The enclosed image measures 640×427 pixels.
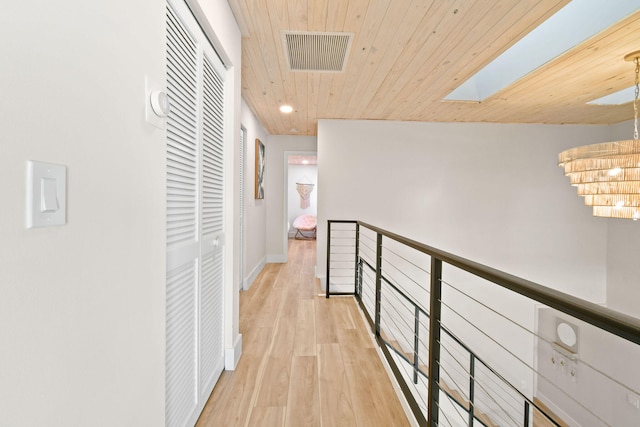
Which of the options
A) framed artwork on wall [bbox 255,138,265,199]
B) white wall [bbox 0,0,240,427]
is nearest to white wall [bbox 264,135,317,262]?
framed artwork on wall [bbox 255,138,265,199]

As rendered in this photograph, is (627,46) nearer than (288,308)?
Yes

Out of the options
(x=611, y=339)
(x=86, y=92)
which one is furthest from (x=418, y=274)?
(x=86, y=92)

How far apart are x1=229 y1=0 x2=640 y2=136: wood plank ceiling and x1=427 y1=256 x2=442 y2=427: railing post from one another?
1.59 metres

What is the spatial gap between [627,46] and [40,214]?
3.42m

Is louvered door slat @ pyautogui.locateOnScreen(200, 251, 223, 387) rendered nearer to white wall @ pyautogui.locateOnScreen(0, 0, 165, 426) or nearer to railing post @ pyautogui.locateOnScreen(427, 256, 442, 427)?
white wall @ pyautogui.locateOnScreen(0, 0, 165, 426)

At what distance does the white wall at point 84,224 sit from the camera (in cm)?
51

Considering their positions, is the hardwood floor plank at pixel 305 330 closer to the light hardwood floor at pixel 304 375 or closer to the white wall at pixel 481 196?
the light hardwood floor at pixel 304 375

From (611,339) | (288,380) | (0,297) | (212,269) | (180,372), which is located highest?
(0,297)

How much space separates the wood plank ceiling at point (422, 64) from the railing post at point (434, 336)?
159 cm

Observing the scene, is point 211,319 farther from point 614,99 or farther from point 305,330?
point 614,99

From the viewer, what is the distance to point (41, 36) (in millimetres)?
558

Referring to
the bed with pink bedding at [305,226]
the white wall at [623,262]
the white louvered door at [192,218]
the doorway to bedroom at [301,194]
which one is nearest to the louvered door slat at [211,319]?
the white louvered door at [192,218]

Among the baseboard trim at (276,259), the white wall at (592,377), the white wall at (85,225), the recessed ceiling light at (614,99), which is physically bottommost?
the white wall at (592,377)

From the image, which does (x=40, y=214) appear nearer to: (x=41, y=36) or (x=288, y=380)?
(x=41, y=36)
